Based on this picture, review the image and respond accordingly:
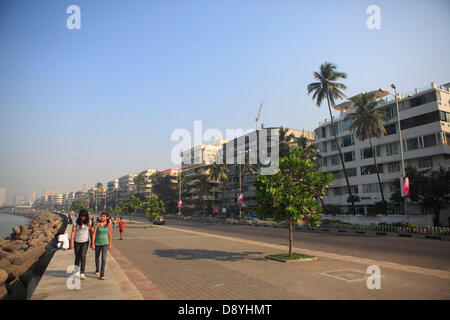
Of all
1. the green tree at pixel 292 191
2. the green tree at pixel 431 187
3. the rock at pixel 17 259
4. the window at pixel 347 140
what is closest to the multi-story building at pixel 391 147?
the window at pixel 347 140

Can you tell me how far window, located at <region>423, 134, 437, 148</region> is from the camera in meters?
38.4

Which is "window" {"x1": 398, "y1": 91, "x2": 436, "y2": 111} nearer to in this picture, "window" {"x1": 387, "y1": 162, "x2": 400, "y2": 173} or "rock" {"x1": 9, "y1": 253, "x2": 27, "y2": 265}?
"window" {"x1": 387, "y1": 162, "x2": 400, "y2": 173}

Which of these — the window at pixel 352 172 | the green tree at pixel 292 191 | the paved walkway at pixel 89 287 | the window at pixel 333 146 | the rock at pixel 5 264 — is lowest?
the rock at pixel 5 264

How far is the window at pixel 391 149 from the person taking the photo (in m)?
44.2

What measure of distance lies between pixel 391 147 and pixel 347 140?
27.3 ft

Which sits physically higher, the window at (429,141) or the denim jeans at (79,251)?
the window at (429,141)

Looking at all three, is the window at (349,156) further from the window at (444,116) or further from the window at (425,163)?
the window at (444,116)

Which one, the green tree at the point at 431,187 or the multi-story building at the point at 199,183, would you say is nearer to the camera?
the green tree at the point at 431,187

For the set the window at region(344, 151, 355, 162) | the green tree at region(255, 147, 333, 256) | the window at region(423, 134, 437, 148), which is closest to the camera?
the green tree at region(255, 147, 333, 256)

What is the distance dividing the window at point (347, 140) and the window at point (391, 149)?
6460 mm

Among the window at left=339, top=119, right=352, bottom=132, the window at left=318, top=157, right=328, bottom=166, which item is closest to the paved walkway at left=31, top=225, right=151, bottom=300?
the window at left=339, top=119, right=352, bottom=132

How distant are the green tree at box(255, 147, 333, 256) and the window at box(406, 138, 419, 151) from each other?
36.8 metres
